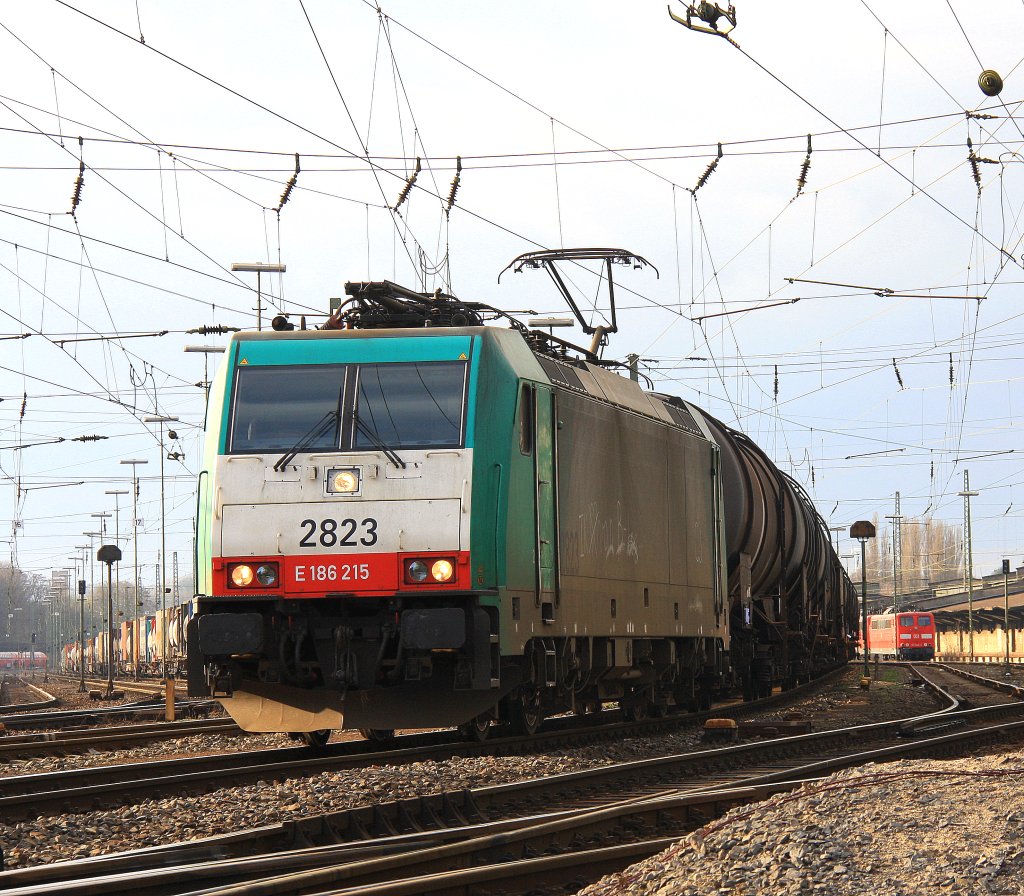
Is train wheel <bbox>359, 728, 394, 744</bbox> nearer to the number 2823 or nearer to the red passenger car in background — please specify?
the number 2823

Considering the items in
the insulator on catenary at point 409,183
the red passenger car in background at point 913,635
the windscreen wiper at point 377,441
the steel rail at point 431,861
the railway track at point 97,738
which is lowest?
the red passenger car in background at point 913,635

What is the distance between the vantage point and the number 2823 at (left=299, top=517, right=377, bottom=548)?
11797 millimetres

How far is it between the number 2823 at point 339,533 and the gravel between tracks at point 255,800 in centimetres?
184

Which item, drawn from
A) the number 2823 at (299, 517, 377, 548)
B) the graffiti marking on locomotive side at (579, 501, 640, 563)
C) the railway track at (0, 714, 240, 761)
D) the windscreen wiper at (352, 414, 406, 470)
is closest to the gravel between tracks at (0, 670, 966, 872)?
the railway track at (0, 714, 240, 761)

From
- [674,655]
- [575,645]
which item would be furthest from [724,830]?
[674,655]

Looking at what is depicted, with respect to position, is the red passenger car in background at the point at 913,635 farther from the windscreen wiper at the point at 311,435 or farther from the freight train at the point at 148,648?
the windscreen wiper at the point at 311,435

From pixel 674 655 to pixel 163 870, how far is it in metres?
11.3

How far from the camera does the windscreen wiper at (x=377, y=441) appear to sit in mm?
11969

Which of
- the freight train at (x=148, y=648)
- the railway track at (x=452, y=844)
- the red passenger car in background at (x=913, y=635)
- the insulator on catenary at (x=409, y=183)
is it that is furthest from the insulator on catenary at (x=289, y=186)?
the red passenger car in background at (x=913, y=635)

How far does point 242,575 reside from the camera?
39.0 ft

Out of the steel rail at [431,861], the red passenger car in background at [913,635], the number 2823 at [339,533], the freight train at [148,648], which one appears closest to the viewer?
the steel rail at [431,861]

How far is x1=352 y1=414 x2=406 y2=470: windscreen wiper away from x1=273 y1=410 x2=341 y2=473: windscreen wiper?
0.18m

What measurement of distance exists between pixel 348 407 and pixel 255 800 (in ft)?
11.7

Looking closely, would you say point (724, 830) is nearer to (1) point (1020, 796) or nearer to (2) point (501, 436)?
(1) point (1020, 796)
